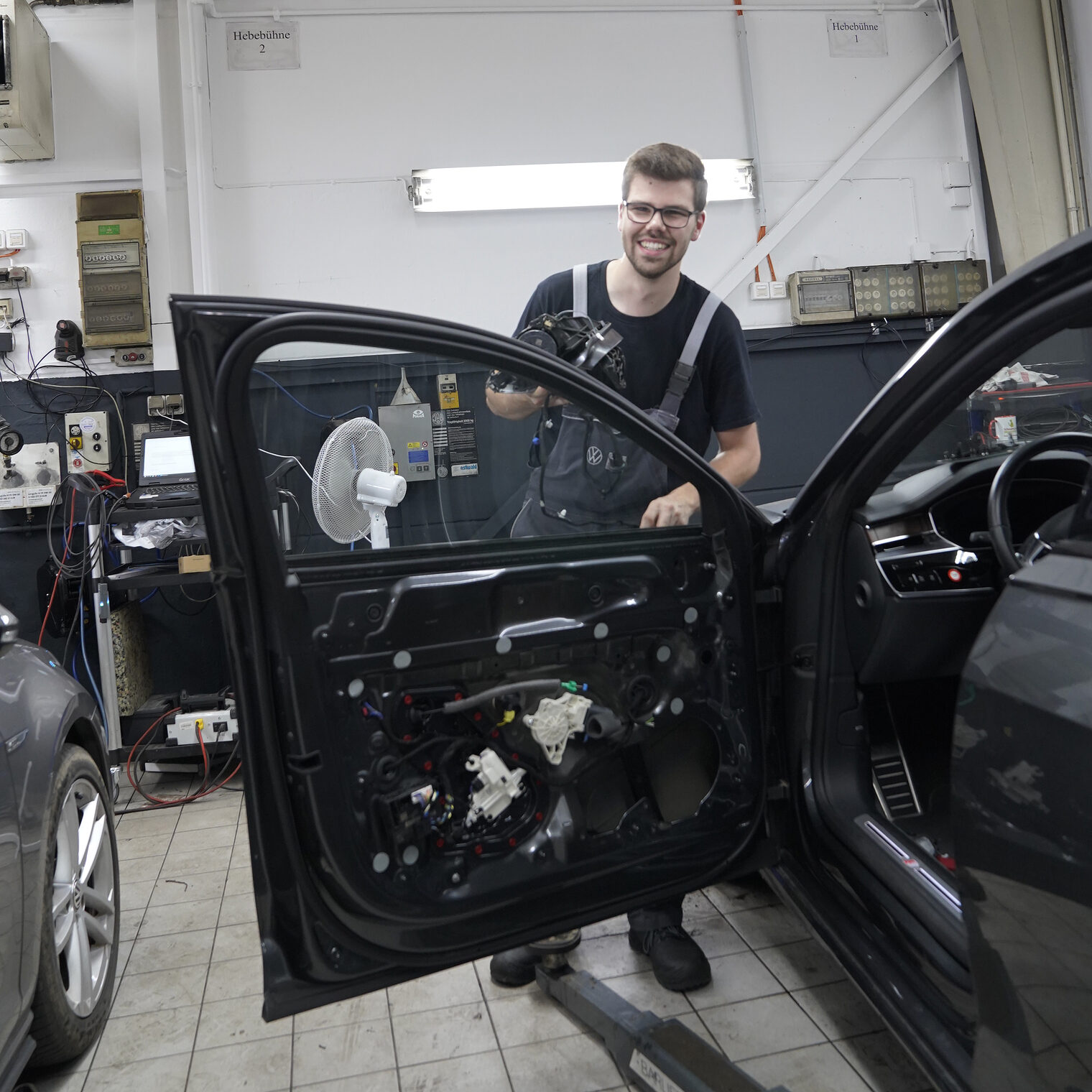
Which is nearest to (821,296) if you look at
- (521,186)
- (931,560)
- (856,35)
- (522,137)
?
(856,35)

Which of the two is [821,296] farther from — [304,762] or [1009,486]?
[304,762]

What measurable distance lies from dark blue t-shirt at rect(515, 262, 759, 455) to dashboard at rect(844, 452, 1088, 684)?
67 cm

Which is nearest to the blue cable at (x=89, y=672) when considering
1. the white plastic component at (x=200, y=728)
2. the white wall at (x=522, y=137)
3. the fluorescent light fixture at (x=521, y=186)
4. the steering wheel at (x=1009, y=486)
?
the white plastic component at (x=200, y=728)

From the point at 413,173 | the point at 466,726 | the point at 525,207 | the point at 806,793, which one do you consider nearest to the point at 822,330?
the point at 525,207

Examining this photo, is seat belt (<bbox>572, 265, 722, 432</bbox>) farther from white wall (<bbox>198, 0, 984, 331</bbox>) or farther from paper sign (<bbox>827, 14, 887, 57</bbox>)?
paper sign (<bbox>827, 14, 887, 57</bbox>)

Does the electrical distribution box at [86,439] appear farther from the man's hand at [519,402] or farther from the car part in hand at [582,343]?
the man's hand at [519,402]

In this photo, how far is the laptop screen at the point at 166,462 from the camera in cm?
422

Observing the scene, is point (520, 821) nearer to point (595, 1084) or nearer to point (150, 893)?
point (595, 1084)

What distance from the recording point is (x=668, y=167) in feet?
7.66

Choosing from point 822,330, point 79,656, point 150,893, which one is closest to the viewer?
point 150,893

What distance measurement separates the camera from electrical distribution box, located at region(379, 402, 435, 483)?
5.07ft

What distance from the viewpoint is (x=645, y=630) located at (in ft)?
5.24

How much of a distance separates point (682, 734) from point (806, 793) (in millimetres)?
259

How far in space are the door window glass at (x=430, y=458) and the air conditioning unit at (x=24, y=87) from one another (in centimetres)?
387
